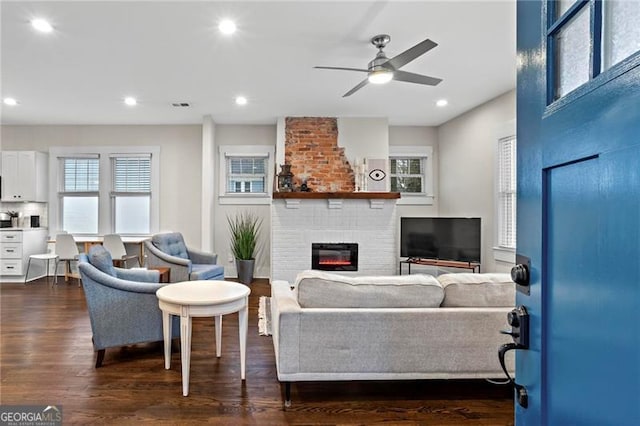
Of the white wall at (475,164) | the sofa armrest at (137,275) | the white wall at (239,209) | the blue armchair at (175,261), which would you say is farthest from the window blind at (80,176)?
the white wall at (475,164)

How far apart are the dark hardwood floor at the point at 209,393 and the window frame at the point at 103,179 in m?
3.22

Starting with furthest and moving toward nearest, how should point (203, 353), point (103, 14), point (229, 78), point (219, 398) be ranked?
point (229, 78) < point (203, 353) < point (103, 14) < point (219, 398)

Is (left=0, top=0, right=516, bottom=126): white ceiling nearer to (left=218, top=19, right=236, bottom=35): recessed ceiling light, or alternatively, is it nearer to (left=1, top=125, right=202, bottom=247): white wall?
(left=218, top=19, right=236, bottom=35): recessed ceiling light

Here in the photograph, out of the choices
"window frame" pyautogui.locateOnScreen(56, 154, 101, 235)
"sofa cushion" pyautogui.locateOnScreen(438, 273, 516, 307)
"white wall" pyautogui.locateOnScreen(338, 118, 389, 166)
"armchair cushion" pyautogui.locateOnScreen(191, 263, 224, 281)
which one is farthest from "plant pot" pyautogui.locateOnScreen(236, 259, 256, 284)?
"sofa cushion" pyautogui.locateOnScreen(438, 273, 516, 307)

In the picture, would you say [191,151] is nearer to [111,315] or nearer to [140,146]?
[140,146]

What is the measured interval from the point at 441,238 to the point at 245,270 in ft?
10.0

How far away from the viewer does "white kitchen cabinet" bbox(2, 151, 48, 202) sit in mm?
5852

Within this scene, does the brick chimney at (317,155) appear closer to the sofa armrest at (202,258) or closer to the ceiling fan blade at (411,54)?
the sofa armrest at (202,258)

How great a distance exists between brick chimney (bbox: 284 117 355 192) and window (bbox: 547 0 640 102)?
4925mm

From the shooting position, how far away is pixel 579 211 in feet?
2.08

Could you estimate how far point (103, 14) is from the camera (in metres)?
2.73

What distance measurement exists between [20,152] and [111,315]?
16.0 ft

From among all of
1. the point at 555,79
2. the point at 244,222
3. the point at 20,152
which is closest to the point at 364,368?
the point at 555,79

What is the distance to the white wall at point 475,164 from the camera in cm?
473
